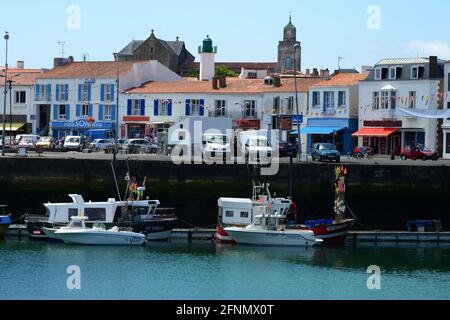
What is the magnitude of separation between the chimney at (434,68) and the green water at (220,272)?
2102 centimetres

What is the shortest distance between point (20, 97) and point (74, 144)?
14.0m

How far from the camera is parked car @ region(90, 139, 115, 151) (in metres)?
74.3

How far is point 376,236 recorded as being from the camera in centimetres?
5594

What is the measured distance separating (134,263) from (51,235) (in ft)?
23.2

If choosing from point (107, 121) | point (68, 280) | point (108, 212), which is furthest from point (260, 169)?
point (107, 121)

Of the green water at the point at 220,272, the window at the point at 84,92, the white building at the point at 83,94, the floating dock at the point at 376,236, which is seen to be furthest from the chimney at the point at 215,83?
the green water at the point at 220,272

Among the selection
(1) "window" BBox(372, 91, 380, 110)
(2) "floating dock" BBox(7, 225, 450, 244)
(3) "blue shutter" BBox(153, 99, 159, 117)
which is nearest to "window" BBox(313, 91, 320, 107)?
(1) "window" BBox(372, 91, 380, 110)

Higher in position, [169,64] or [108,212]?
[169,64]

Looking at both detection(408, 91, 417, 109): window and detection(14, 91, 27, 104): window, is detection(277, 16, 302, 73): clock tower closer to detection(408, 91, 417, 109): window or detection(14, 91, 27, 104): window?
detection(14, 91, 27, 104): window

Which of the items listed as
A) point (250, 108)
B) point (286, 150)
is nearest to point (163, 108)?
point (250, 108)

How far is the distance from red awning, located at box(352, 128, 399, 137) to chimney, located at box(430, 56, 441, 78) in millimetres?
3821

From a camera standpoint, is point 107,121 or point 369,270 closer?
point 369,270
